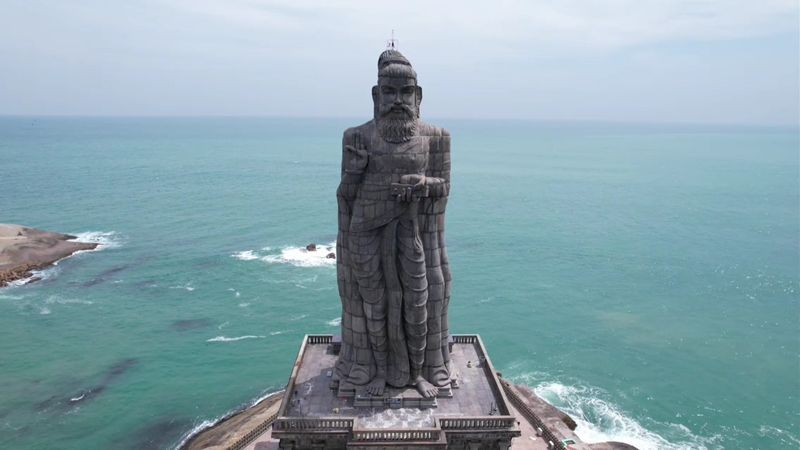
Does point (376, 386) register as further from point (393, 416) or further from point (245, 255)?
point (245, 255)

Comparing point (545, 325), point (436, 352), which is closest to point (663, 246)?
point (545, 325)

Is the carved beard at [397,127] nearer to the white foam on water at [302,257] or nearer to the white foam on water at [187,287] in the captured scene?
the white foam on water at [187,287]

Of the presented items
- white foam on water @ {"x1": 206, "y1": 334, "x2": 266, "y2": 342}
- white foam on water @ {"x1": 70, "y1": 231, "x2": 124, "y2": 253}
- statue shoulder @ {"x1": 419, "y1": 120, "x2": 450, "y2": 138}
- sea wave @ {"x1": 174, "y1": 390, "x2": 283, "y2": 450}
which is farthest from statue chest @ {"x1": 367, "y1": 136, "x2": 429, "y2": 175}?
white foam on water @ {"x1": 70, "y1": 231, "x2": 124, "y2": 253}

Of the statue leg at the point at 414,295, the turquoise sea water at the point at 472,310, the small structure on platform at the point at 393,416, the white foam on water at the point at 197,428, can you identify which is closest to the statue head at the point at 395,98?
the statue leg at the point at 414,295

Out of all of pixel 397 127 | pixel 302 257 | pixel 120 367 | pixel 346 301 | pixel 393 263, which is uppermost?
pixel 397 127

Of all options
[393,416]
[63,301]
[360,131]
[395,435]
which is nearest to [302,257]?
[63,301]

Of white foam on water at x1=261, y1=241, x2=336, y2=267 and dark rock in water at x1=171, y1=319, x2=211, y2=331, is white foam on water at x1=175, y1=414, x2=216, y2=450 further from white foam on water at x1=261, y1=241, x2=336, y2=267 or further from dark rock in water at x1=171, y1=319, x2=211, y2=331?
white foam on water at x1=261, y1=241, x2=336, y2=267

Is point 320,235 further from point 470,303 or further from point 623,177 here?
point 623,177
